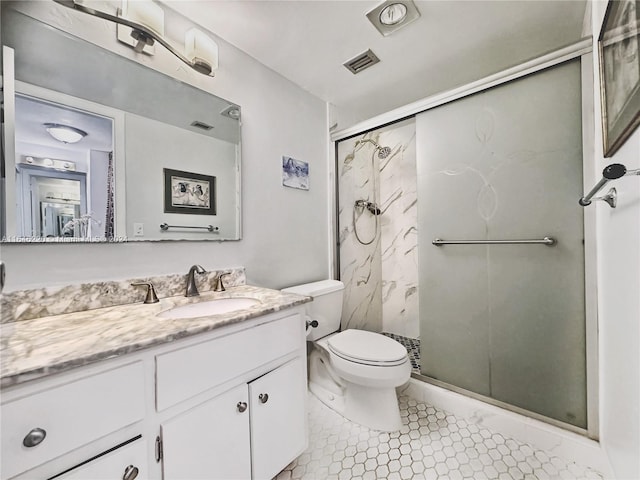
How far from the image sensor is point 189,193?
1.33 m

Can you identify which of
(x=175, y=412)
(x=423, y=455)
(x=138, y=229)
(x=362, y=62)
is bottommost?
(x=423, y=455)

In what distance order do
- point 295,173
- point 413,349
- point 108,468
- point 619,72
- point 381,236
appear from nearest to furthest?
1. point 108,468
2. point 619,72
3. point 295,173
4. point 413,349
5. point 381,236

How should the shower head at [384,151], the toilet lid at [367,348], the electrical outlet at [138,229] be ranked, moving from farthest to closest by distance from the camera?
the shower head at [384,151], the toilet lid at [367,348], the electrical outlet at [138,229]

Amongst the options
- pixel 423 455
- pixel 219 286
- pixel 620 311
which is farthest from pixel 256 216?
pixel 620 311

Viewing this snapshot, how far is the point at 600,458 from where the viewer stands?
1130mm

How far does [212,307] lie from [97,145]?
825 millimetres

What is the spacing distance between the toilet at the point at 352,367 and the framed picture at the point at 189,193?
0.73m

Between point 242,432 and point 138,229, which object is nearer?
point 242,432

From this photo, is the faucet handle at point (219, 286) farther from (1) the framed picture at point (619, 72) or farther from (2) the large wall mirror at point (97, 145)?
(1) the framed picture at point (619, 72)

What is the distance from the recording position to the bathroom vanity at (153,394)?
0.57 m

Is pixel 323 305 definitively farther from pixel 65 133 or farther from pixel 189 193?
pixel 65 133

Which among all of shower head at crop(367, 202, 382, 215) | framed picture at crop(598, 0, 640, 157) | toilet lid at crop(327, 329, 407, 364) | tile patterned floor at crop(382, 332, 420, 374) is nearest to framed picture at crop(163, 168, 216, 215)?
toilet lid at crop(327, 329, 407, 364)

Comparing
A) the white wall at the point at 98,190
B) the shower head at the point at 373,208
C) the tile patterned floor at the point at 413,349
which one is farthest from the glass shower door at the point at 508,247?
the white wall at the point at 98,190

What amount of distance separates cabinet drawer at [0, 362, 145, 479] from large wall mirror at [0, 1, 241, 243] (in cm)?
64
